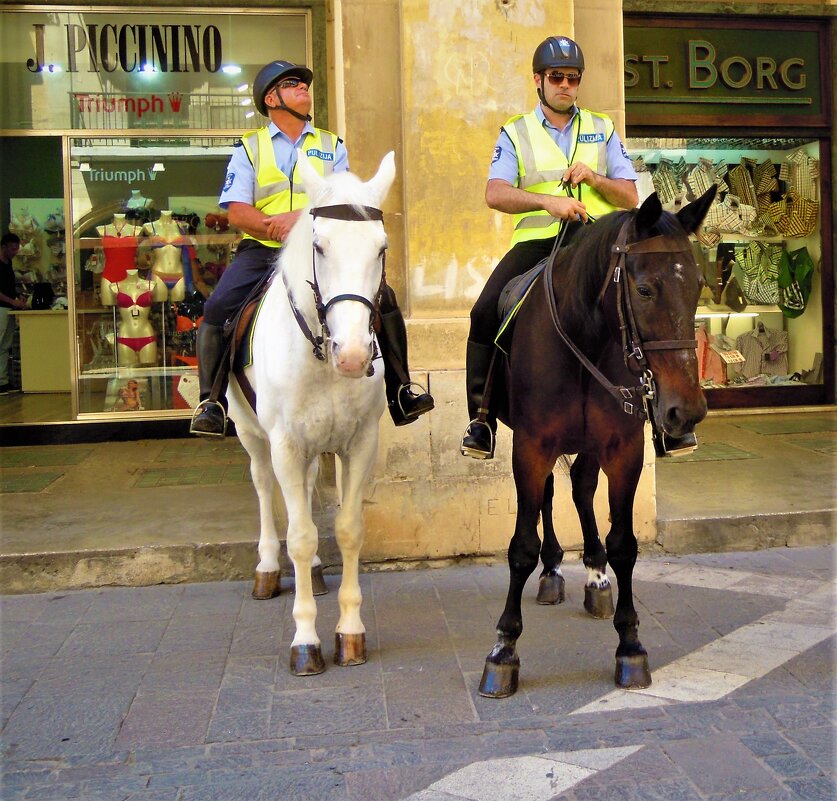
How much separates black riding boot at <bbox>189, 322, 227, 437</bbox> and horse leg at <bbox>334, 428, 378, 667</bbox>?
0.90 m

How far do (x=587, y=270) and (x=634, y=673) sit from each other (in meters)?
1.80

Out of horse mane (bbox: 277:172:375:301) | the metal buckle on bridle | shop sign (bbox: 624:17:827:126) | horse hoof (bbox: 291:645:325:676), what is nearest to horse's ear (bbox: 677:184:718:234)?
the metal buckle on bridle

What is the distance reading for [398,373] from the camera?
16.5ft

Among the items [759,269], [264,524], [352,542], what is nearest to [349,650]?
[352,542]

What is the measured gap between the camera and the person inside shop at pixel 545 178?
15.0 feet

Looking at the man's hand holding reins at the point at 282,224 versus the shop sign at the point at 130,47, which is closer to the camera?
the man's hand holding reins at the point at 282,224

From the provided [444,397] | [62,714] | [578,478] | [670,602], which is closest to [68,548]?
[62,714]

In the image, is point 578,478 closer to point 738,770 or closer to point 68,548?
point 738,770

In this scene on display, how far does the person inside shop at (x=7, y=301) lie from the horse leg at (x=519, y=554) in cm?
→ 1070

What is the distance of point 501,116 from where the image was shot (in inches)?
251

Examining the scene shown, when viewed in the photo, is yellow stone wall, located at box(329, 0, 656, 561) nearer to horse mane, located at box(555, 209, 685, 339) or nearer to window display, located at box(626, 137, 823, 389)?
horse mane, located at box(555, 209, 685, 339)

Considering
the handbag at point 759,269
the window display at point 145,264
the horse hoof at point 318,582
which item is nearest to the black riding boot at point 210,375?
the horse hoof at point 318,582

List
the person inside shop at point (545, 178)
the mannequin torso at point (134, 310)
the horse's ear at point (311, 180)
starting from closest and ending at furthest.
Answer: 1. the horse's ear at point (311, 180)
2. the person inside shop at point (545, 178)
3. the mannequin torso at point (134, 310)

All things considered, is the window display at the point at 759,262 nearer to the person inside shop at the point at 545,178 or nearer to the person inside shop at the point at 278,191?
the person inside shop at the point at 545,178
